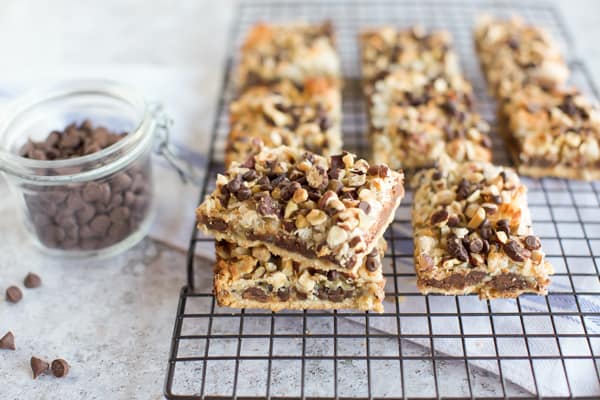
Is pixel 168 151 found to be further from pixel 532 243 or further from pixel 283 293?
pixel 532 243

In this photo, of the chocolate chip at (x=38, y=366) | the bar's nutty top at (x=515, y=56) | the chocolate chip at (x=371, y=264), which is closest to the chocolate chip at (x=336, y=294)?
the chocolate chip at (x=371, y=264)

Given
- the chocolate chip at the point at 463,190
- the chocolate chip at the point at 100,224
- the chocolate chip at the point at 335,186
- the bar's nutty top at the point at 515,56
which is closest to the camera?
the chocolate chip at the point at 335,186

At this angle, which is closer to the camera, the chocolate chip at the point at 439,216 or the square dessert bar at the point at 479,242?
the square dessert bar at the point at 479,242

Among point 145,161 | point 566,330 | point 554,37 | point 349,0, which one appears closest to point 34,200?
point 145,161

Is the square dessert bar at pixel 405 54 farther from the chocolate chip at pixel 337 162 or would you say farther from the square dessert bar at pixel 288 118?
the chocolate chip at pixel 337 162

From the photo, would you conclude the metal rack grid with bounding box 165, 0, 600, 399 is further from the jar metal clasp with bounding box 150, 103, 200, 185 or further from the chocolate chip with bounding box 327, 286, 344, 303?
the jar metal clasp with bounding box 150, 103, 200, 185

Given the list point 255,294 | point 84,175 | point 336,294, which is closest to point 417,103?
point 336,294
